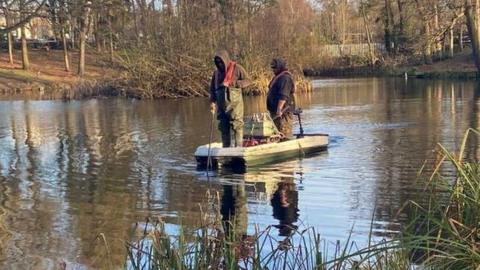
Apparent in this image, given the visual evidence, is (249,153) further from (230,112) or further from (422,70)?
(422,70)

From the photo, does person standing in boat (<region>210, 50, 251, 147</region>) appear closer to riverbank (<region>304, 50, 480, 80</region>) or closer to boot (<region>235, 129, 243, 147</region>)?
boot (<region>235, 129, 243, 147</region>)

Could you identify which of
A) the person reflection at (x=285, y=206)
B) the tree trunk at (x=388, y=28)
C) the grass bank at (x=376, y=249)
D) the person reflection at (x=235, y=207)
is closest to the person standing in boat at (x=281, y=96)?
the person reflection at (x=285, y=206)

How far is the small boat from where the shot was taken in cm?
1288

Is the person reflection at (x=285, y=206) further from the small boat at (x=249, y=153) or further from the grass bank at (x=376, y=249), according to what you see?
the grass bank at (x=376, y=249)

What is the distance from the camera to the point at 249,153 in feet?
42.4

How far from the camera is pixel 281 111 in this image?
1409cm

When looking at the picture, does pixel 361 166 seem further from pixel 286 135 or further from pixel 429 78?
pixel 429 78

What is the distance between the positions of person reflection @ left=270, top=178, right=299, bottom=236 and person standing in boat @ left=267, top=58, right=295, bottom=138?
8.39 ft

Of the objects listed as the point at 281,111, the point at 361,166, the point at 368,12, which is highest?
the point at 368,12

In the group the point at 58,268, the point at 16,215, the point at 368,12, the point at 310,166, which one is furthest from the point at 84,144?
the point at 368,12

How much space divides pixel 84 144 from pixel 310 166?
6.84m

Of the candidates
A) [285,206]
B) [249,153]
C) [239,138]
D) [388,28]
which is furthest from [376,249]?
[388,28]

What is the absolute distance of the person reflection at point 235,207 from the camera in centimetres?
861

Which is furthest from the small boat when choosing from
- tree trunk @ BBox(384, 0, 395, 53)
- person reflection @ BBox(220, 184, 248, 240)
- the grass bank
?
tree trunk @ BBox(384, 0, 395, 53)
